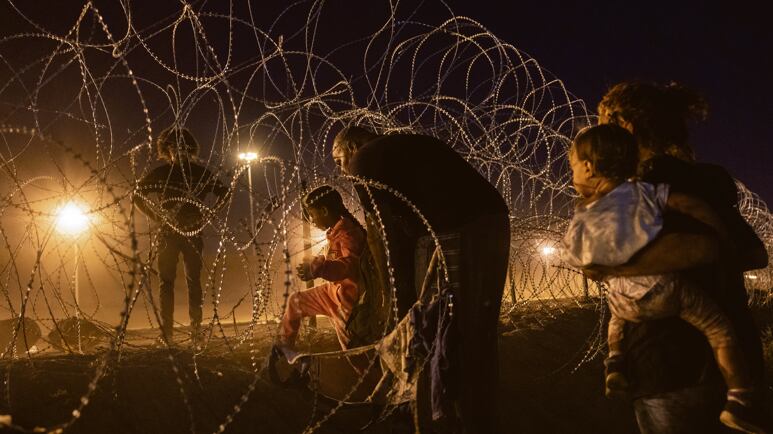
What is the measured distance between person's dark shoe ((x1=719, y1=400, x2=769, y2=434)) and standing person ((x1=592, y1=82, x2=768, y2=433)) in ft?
0.07

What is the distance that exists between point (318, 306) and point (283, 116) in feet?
6.40

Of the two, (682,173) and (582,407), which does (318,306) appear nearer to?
(582,407)

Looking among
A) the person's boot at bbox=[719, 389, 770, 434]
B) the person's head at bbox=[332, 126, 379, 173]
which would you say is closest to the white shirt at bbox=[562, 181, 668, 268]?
the person's boot at bbox=[719, 389, 770, 434]

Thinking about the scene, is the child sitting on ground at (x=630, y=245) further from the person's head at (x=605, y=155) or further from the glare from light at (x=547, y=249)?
the glare from light at (x=547, y=249)

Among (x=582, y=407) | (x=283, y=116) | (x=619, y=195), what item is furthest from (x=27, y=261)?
(x=619, y=195)

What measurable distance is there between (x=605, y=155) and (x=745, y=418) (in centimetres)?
88

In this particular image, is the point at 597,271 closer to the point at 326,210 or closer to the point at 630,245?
the point at 630,245

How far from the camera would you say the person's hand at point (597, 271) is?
71.8 inches

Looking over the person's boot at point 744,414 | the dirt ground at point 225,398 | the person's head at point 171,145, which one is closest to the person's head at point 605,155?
the person's boot at point 744,414

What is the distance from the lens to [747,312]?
1.77 meters

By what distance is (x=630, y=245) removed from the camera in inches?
67.6

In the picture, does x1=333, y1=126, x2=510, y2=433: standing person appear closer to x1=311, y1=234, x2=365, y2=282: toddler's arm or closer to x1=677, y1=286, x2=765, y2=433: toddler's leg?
x1=311, y1=234, x2=365, y2=282: toddler's arm

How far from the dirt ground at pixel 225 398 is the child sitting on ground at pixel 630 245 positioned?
1.09 m

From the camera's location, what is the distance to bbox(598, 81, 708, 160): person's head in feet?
6.44
